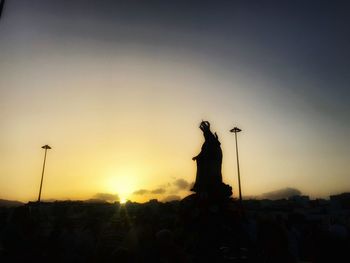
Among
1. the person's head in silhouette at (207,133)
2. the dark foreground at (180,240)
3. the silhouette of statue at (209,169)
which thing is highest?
the person's head in silhouette at (207,133)

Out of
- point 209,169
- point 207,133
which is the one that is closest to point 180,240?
point 209,169

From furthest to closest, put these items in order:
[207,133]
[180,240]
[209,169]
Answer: [207,133] → [209,169] → [180,240]

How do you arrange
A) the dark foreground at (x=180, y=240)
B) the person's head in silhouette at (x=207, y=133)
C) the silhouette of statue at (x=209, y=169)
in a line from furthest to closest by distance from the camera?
the person's head in silhouette at (x=207, y=133)
the silhouette of statue at (x=209, y=169)
the dark foreground at (x=180, y=240)

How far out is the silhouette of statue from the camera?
1385 centimetres

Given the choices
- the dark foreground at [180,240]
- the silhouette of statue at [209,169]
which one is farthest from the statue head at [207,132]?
the dark foreground at [180,240]

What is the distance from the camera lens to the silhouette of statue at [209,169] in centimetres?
1385

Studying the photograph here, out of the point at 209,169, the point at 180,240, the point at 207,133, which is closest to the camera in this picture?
the point at 180,240

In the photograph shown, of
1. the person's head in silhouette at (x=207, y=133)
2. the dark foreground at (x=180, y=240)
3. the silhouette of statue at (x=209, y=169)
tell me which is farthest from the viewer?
the person's head in silhouette at (x=207, y=133)

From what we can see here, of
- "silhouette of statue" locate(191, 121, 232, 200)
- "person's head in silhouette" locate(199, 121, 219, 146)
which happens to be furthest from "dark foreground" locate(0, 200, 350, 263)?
"person's head in silhouette" locate(199, 121, 219, 146)

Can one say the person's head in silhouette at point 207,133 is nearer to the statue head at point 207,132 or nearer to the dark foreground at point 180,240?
the statue head at point 207,132

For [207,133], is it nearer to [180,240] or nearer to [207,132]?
[207,132]

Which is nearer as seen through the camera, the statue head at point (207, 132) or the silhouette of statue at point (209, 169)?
the silhouette of statue at point (209, 169)

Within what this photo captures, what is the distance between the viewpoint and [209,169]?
14.6 metres

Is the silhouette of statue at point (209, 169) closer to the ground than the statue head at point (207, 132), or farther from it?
closer to the ground
